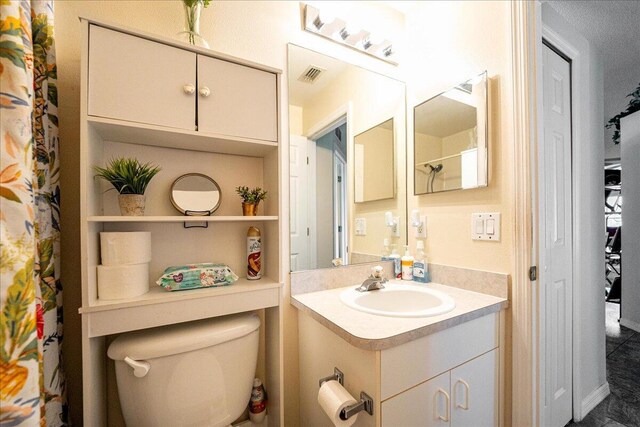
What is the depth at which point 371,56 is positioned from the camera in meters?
1.54

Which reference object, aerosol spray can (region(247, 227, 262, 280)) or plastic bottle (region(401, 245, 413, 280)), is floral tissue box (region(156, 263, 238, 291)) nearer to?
aerosol spray can (region(247, 227, 262, 280))

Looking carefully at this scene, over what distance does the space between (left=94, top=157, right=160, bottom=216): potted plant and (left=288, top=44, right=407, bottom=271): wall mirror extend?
0.61 meters

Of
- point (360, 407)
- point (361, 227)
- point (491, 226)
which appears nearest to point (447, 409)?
point (360, 407)

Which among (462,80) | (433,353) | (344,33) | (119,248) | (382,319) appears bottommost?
(433,353)

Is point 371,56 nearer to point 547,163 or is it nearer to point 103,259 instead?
point 547,163

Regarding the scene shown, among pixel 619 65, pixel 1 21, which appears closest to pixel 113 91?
pixel 1 21

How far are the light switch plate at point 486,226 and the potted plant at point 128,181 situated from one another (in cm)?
Answer: 139

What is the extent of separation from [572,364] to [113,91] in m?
2.50

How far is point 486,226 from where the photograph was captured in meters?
1.19

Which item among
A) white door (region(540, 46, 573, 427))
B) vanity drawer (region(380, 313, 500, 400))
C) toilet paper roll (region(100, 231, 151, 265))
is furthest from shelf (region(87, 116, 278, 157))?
white door (region(540, 46, 573, 427))

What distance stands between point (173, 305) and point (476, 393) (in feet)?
3.79

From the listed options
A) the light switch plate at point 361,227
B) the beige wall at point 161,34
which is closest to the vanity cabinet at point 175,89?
the beige wall at point 161,34

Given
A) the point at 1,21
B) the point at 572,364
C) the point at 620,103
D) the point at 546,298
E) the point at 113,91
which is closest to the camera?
the point at 1,21

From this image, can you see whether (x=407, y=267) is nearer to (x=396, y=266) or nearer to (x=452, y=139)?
(x=396, y=266)
